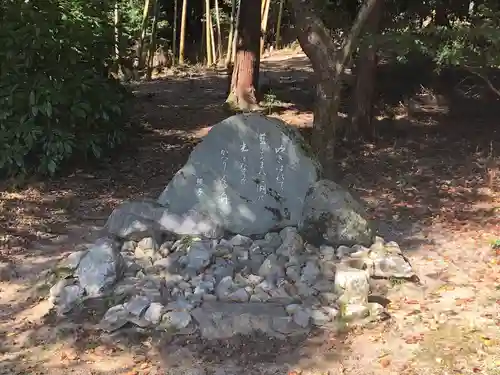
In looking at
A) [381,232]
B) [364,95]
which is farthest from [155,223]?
[364,95]

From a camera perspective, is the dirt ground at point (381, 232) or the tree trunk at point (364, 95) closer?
the dirt ground at point (381, 232)

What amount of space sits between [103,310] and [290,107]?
6.20 meters

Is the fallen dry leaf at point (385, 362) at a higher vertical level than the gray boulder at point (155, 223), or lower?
lower

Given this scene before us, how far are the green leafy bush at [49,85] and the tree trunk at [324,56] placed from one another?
225 cm

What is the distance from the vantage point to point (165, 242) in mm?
4656

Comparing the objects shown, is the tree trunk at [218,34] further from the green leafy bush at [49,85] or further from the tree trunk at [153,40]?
the green leafy bush at [49,85]

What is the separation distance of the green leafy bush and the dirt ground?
371mm

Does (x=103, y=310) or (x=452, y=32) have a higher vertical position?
(x=452, y=32)

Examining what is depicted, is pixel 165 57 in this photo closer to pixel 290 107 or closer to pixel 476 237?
pixel 290 107

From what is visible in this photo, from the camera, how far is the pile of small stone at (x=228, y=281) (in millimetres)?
3768

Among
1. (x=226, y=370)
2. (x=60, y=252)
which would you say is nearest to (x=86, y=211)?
(x=60, y=252)

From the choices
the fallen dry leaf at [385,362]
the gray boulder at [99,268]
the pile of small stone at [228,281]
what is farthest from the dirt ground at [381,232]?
the gray boulder at [99,268]

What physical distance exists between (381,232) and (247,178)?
4.10 ft

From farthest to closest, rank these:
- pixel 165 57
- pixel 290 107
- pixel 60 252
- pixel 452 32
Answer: pixel 165 57, pixel 290 107, pixel 452 32, pixel 60 252
